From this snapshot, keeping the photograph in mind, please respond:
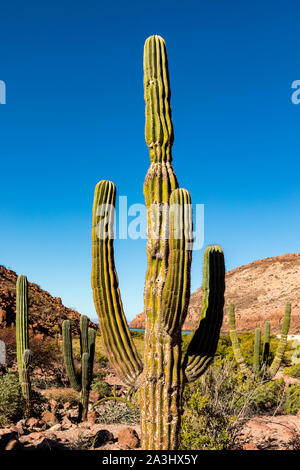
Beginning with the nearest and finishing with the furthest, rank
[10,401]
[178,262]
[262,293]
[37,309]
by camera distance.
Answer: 1. [178,262]
2. [10,401]
3. [37,309]
4. [262,293]

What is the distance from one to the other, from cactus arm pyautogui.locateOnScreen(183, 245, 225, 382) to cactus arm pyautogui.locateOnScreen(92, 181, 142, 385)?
2.48ft

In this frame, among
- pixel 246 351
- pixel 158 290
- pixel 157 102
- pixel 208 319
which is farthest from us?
pixel 246 351

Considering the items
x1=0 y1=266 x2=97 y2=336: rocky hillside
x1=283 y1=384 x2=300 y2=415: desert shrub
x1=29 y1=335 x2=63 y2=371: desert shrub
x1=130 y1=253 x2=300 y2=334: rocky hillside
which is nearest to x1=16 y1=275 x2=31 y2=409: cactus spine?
x1=29 y1=335 x2=63 y2=371: desert shrub

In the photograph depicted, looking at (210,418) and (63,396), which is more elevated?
(210,418)

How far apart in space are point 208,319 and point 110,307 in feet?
5.19

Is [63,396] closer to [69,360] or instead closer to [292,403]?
[69,360]

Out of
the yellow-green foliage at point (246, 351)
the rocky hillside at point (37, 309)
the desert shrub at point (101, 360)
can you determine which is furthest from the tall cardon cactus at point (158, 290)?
the rocky hillside at point (37, 309)

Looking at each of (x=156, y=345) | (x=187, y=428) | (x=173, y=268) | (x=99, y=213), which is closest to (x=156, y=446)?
(x=156, y=345)

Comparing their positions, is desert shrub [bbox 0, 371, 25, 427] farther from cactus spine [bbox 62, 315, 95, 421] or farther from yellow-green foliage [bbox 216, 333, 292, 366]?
yellow-green foliage [bbox 216, 333, 292, 366]

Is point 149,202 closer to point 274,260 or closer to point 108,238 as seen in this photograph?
point 108,238

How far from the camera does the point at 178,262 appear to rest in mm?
4793

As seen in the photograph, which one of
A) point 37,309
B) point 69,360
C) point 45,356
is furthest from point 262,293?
point 69,360

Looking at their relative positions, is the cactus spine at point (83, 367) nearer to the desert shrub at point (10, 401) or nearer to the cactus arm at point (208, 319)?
the desert shrub at point (10, 401)

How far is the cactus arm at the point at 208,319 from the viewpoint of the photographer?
5540mm
